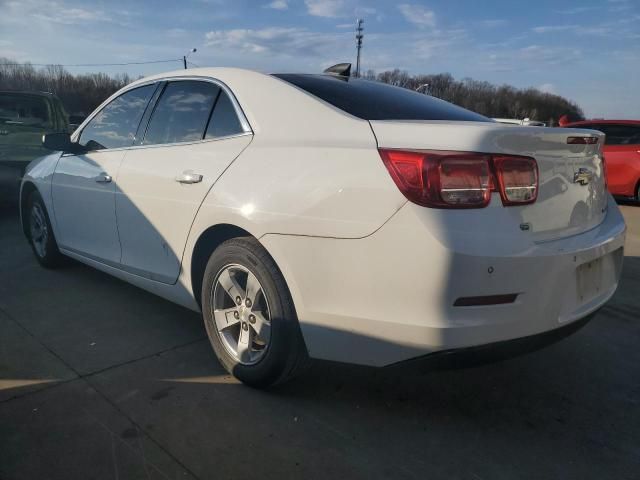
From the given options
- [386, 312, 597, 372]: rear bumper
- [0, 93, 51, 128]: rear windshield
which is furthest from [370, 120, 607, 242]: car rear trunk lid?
[0, 93, 51, 128]: rear windshield

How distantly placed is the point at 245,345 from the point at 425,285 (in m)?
1.11

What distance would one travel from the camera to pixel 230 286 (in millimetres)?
2744

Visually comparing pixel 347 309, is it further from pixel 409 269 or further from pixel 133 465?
pixel 133 465

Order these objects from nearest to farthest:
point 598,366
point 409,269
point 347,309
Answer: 1. point 409,269
2. point 347,309
3. point 598,366

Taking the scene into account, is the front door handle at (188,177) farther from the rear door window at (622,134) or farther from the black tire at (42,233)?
the rear door window at (622,134)

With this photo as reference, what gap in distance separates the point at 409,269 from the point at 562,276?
65 cm

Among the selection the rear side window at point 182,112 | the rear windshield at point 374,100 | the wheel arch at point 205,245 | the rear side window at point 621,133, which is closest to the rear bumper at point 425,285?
the wheel arch at point 205,245

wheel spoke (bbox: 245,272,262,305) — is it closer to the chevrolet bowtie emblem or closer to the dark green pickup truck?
the chevrolet bowtie emblem

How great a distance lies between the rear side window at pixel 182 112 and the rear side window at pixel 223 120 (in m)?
0.06

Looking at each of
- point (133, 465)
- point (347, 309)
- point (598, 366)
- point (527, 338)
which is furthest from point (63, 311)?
point (598, 366)

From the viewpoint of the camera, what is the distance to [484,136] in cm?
207

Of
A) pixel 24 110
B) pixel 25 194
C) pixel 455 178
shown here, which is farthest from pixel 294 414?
pixel 24 110

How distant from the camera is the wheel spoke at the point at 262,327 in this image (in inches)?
101

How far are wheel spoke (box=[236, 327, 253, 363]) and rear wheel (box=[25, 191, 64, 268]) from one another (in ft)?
8.47
